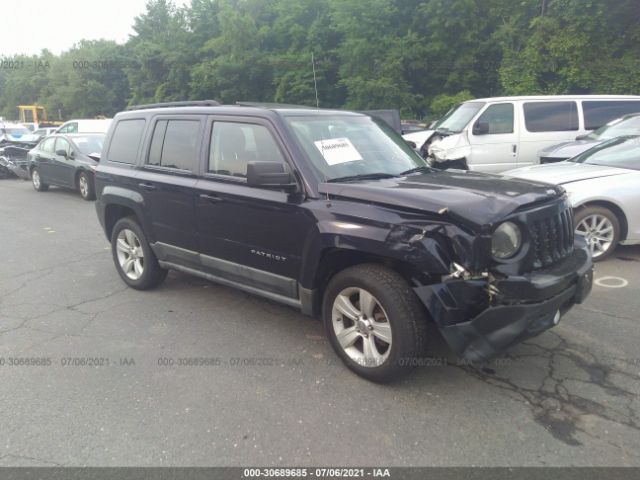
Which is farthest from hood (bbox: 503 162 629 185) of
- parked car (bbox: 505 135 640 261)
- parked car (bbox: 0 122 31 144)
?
parked car (bbox: 0 122 31 144)

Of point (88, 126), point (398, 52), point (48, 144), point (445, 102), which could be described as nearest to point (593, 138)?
point (48, 144)

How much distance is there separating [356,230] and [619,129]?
750 centimetres

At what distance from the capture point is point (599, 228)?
5836mm

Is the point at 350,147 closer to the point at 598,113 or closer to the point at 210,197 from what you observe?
the point at 210,197

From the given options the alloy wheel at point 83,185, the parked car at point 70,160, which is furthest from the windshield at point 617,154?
the alloy wheel at point 83,185

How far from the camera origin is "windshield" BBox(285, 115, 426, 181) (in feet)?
12.2

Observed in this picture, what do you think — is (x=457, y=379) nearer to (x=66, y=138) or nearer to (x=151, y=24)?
(x=66, y=138)

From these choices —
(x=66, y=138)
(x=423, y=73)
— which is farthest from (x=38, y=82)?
(x=66, y=138)

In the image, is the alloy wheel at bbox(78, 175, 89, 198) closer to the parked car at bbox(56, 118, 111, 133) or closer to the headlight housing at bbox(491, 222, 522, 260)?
the parked car at bbox(56, 118, 111, 133)

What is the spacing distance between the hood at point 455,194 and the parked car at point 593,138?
5229 mm

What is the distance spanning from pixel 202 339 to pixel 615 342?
131 inches

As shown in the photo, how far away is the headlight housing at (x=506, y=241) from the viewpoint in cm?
297

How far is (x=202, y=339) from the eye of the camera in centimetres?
411

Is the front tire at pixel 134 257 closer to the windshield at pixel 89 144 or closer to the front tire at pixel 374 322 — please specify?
the front tire at pixel 374 322
